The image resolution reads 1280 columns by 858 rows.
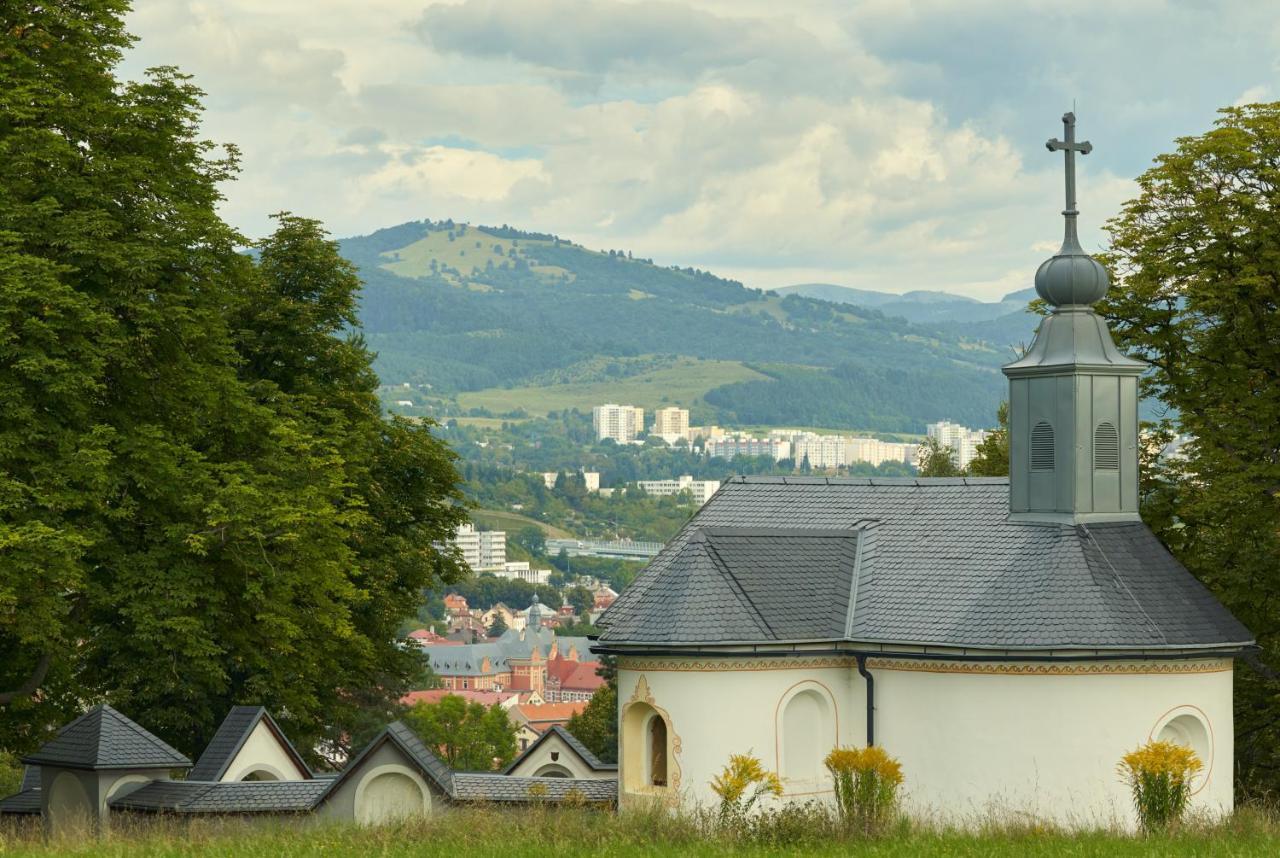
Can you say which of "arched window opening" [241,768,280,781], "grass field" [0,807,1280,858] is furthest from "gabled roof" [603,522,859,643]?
"arched window opening" [241,768,280,781]

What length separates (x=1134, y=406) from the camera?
90.0ft

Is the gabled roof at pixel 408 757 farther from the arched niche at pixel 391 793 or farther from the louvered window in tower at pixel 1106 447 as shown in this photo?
the louvered window in tower at pixel 1106 447

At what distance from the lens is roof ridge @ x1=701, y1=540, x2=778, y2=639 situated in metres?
25.6

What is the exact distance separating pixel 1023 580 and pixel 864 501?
3884 millimetres

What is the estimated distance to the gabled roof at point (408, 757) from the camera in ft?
80.7

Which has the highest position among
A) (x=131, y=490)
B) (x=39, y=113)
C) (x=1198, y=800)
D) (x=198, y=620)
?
(x=39, y=113)

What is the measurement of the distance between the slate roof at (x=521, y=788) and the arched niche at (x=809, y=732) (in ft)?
8.84

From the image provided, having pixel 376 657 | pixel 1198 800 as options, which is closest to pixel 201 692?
pixel 376 657

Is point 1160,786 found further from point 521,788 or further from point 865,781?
point 521,788

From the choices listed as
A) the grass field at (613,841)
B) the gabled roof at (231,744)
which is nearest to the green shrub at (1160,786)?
the grass field at (613,841)

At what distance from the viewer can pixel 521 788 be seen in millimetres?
25875

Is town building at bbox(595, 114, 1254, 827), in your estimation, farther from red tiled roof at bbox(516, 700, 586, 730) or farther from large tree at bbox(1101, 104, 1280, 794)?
red tiled roof at bbox(516, 700, 586, 730)

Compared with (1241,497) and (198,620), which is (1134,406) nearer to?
(1241,497)

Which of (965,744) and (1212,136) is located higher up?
(1212,136)
